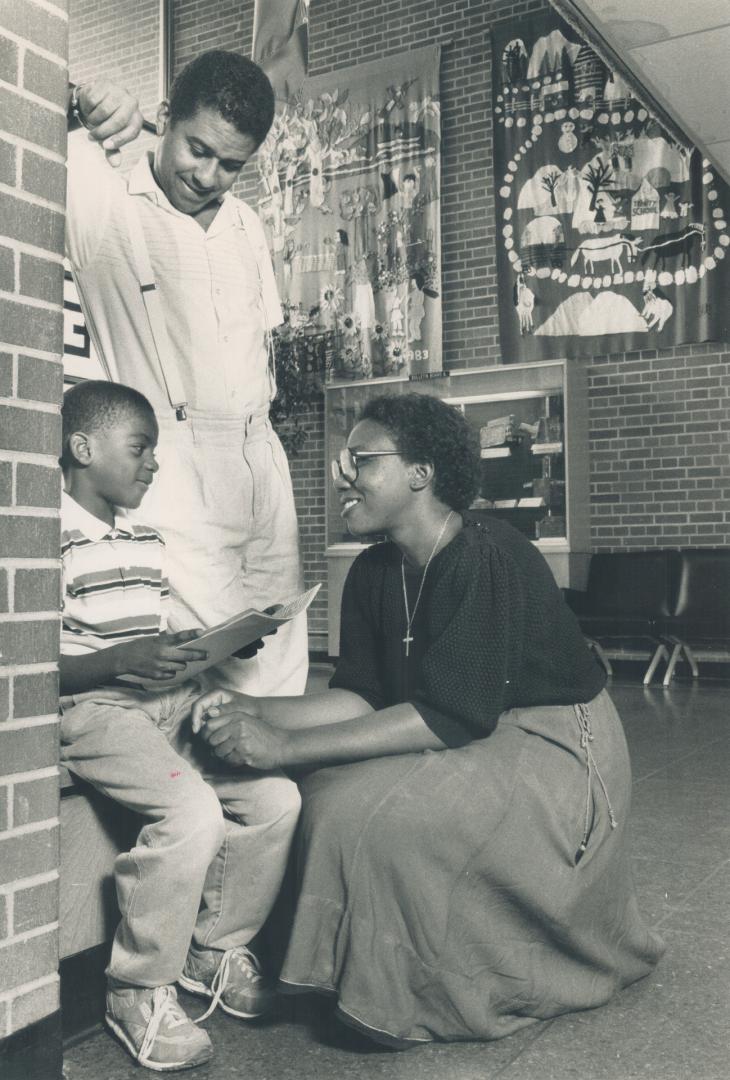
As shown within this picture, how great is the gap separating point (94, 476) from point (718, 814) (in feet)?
8.39

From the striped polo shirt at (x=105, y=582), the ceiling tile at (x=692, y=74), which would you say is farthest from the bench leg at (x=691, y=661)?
the striped polo shirt at (x=105, y=582)

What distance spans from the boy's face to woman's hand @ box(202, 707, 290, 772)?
0.49 m

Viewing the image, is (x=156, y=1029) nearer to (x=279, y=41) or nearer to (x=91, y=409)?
(x=91, y=409)

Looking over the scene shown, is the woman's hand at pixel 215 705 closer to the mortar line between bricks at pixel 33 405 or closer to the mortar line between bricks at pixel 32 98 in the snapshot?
the mortar line between bricks at pixel 33 405

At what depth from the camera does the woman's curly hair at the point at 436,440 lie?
2.15 m

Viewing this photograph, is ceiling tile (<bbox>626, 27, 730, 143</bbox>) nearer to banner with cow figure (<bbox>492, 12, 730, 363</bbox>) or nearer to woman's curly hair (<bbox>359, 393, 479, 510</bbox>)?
banner with cow figure (<bbox>492, 12, 730, 363</bbox>)

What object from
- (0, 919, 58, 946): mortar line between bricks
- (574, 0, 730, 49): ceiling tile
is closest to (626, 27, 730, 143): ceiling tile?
(574, 0, 730, 49): ceiling tile

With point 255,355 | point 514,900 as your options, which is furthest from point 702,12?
point 514,900

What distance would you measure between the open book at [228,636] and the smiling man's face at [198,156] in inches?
38.1

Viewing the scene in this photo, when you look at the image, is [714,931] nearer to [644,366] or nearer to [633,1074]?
[633,1074]

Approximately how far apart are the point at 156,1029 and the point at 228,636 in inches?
26.9

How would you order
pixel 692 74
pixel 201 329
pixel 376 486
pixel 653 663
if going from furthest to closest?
pixel 653 663
pixel 692 74
pixel 201 329
pixel 376 486

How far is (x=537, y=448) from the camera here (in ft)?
25.7

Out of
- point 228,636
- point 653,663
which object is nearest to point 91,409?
point 228,636
